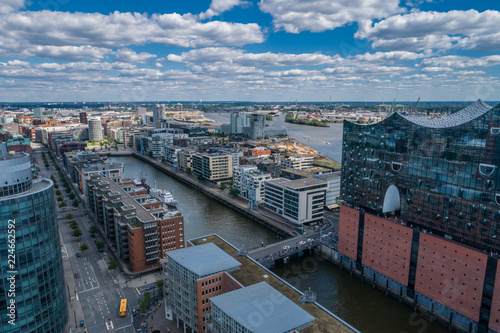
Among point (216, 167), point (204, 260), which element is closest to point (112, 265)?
point (204, 260)

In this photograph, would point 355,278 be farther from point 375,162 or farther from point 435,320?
point 375,162

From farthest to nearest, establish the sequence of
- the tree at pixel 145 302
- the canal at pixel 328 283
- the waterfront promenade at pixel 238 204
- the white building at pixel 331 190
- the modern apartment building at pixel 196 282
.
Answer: the white building at pixel 331 190 < the waterfront promenade at pixel 238 204 < the canal at pixel 328 283 < the tree at pixel 145 302 < the modern apartment building at pixel 196 282

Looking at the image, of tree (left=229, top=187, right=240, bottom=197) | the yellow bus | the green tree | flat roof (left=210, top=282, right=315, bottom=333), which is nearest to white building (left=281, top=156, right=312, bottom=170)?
tree (left=229, top=187, right=240, bottom=197)

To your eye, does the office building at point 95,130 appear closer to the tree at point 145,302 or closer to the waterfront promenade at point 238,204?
the waterfront promenade at point 238,204

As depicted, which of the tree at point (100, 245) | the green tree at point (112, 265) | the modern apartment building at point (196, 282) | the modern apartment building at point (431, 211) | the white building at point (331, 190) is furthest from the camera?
the white building at point (331, 190)

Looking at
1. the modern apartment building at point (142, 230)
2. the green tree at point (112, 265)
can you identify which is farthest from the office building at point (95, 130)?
the green tree at point (112, 265)

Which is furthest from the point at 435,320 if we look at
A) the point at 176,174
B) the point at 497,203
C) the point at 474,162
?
the point at 176,174

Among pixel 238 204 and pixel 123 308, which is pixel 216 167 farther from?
pixel 123 308
